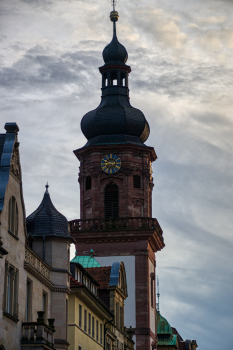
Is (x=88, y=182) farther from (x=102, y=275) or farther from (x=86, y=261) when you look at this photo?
(x=102, y=275)

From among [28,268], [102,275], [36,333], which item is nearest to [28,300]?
[28,268]

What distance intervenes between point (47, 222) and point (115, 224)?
33778mm

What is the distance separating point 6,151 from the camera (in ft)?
135

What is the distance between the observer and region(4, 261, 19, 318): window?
39.4 metres

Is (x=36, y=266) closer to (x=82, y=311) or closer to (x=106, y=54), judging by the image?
(x=82, y=311)

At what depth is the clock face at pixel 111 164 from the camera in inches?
3329

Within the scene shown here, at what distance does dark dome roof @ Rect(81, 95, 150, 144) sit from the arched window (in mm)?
45109

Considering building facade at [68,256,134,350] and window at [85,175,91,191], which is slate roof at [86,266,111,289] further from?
window at [85,175,91,191]

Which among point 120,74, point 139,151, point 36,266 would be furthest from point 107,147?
point 36,266

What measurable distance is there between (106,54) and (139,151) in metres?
11.1

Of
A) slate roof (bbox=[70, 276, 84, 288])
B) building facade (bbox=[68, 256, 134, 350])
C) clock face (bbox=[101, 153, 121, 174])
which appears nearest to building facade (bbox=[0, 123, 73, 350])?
slate roof (bbox=[70, 276, 84, 288])

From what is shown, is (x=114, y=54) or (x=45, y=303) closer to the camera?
(x=45, y=303)

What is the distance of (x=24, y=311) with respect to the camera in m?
41.5

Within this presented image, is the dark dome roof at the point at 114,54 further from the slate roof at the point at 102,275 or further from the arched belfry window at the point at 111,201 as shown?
the slate roof at the point at 102,275
